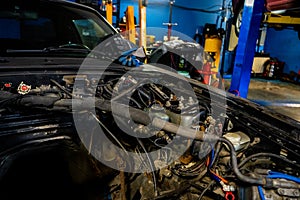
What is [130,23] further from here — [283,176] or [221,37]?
[283,176]

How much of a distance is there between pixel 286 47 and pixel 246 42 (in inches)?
209

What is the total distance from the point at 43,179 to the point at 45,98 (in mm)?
532

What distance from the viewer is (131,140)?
1.21 metres

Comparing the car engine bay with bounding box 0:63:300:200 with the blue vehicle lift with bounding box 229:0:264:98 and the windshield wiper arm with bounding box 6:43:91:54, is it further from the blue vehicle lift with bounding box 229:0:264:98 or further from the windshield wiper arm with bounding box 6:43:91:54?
the blue vehicle lift with bounding box 229:0:264:98

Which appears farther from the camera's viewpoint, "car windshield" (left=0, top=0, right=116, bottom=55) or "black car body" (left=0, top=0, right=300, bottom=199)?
"car windshield" (left=0, top=0, right=116, bottom=55)

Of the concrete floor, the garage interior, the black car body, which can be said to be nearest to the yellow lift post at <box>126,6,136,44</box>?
the garage interior

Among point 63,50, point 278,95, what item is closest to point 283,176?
point 63,50

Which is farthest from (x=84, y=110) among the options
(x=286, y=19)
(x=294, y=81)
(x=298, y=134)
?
(x=294, y=81)

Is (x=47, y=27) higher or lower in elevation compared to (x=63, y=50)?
higher

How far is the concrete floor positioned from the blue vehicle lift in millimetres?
1482

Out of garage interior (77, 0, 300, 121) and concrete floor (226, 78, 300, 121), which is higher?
garage interior (77, 0, 300, 121)

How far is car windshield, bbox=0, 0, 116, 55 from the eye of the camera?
1687 mm

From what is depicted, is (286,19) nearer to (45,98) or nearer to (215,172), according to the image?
(215,172)

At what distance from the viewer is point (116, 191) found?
3.80 ft
